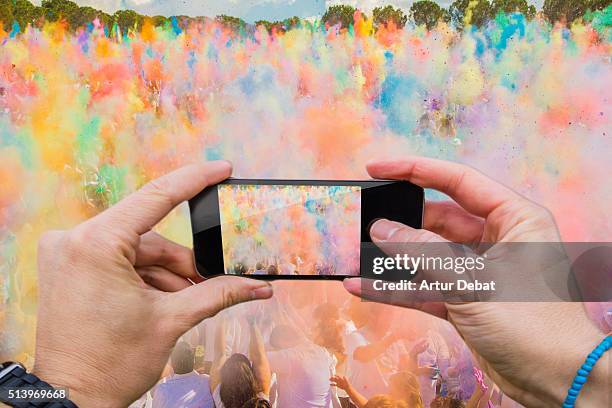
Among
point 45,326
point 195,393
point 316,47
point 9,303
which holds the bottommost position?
point 195,393

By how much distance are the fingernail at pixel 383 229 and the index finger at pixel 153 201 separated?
307 mm

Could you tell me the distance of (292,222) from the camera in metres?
1.01

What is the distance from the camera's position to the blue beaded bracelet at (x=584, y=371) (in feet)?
2.49

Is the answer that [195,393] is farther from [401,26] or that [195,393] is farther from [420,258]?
[401,26]

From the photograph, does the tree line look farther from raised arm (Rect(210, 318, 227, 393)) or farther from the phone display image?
raised arm (Rect(210, 318, 227, 393))

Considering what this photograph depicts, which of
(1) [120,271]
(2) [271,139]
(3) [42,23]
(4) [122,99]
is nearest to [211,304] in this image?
(1) [120,271]

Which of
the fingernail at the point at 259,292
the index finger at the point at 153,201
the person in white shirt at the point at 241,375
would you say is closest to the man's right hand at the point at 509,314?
the fingernail at the point at 259,292

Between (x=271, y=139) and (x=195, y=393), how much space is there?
68cm

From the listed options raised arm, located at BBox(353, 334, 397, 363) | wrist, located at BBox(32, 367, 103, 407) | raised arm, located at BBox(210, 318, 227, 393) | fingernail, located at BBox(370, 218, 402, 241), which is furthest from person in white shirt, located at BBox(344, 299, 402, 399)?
wrist, located at BBox(32, 367, 103, 407)

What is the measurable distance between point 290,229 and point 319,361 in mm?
530

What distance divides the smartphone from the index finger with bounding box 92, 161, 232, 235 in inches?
1.9

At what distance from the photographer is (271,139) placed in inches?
53.7

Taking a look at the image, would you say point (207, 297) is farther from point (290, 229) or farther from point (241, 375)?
point (241, 375)

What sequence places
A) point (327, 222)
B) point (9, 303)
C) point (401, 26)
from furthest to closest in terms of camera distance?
point (9, 303) → point (401, 26) → point (327, 222)
